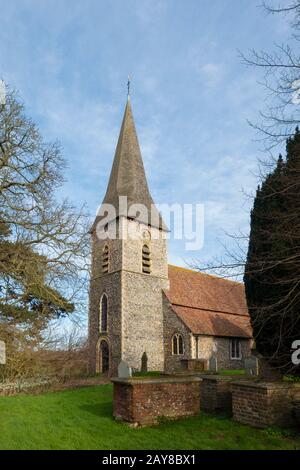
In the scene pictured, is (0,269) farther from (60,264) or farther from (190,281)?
(190,281)

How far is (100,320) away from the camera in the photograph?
26.1m

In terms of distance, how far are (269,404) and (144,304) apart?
1861 centimetres

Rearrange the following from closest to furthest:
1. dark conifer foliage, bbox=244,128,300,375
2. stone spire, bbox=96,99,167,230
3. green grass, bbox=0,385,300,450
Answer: green grass, bbox=0,385,300,450, dark conifer foliage, bbox=244,128,300,375, stone spire, bbox=96,99,167,230

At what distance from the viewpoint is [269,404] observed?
7.10 meters

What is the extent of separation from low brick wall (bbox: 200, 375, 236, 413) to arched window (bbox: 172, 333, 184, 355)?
15.3 meters

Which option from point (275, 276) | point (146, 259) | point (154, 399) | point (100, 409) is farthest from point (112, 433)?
point (146, 259)

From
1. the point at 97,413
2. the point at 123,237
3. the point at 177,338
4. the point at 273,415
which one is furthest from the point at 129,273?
the point at 273,415

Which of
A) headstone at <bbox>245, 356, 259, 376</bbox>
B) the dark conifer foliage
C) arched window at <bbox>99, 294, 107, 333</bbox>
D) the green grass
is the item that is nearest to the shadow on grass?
the green grass

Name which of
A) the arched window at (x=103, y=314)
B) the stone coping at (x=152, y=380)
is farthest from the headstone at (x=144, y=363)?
the stone coping at (x=152, y=380)

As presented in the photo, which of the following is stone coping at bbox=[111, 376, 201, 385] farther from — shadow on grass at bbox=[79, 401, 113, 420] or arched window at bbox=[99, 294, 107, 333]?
arched window at bbox=[99, 294, 107, 333]

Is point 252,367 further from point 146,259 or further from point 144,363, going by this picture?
point 146,259

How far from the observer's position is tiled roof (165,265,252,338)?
84.0 feet

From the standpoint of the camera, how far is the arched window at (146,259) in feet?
87.4
